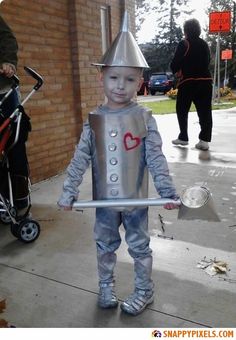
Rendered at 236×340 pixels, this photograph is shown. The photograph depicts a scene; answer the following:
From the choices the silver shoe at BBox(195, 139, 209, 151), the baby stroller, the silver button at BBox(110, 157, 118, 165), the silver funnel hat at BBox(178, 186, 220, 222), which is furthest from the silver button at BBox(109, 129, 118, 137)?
the silver shoe at BBox(195, 139, 209, 151)

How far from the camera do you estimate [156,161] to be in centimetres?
224

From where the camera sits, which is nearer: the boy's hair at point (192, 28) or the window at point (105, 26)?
the boy's hair at point (192, 28)

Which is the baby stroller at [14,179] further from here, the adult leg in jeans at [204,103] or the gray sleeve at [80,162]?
the adult leg in jeans at [204,103]

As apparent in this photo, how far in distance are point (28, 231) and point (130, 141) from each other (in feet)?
5.10

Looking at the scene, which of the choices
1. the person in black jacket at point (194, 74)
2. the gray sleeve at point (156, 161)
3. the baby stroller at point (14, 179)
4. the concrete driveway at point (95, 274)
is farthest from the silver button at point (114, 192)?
the person in black jacket at point (194, 74)

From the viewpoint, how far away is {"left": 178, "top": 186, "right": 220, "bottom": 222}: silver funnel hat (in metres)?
2.07

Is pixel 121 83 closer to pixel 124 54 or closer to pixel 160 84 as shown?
pixel 124 54

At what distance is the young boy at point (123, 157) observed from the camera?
216 cm

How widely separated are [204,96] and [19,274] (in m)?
4.52

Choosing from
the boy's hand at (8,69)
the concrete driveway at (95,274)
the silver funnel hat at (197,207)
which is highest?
the boy's hand at (8,69)

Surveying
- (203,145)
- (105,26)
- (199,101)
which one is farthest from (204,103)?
(105,26)

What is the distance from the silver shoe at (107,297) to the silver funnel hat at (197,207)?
735mm

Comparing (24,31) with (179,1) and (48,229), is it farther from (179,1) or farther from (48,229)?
(179,1)

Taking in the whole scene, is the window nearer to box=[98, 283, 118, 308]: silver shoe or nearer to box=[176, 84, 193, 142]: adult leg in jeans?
box=[176, 84, 193, 142]: adult leg in jeans
